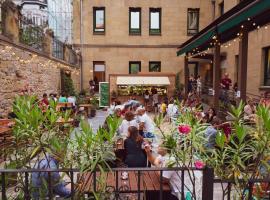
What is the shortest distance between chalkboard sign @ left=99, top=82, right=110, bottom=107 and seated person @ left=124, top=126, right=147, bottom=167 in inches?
616

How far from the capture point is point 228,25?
32.6ft

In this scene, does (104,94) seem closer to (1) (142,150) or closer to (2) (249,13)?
(2) (249,13)

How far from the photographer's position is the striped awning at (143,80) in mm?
21703

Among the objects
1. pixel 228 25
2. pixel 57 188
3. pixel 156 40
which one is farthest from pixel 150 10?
pixel 57 188

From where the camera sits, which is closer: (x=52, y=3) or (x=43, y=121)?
(x=43, y=121)

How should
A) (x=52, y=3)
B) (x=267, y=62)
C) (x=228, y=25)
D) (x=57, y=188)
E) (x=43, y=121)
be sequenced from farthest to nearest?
1. (x=52, y=3)
2. (x=267, y=62)
3. (x=228, y=25)
4. (x=57, y=188)
5. (x=43, y=121)

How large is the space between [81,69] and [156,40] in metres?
6.74

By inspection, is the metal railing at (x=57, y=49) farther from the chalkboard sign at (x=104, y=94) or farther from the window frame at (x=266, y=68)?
the window frame at (x=266, y=68)

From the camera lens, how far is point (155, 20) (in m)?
27.3

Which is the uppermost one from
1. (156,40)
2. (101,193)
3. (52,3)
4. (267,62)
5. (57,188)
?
(52,3)

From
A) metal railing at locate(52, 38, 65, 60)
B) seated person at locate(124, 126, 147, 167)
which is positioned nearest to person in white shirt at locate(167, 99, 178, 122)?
seated person at locate(124, 126, 147, 167)

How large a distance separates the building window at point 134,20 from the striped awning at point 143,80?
6.31 metres

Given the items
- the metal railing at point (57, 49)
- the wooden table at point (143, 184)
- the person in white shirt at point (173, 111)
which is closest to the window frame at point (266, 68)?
the person in white shirt at point (173, 111)

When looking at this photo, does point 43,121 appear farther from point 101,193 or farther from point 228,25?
point 228,25
